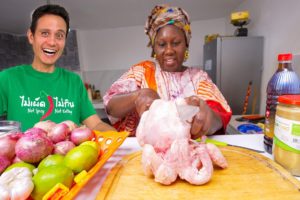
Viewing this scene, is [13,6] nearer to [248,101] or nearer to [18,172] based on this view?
[18,172]

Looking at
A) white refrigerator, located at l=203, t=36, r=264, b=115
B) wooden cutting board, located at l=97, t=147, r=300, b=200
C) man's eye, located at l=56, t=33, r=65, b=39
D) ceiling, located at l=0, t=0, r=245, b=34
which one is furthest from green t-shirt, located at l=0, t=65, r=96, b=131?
white refrigerator, located at l=203, t=36, r=264, b=115

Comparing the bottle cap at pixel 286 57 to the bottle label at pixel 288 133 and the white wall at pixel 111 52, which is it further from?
the white wall at pixel 111 52

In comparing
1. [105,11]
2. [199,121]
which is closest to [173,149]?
[199,121]

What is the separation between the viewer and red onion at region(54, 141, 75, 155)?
51 centimetres

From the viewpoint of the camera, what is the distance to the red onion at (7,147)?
0.46m

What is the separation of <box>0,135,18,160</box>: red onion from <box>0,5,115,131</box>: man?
0.50 m

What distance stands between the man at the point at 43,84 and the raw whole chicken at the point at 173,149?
0.51 m

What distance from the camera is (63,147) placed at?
20.4 inches

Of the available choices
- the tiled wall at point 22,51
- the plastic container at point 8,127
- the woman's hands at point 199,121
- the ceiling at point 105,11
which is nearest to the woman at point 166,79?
the woman's hands at point 199,121

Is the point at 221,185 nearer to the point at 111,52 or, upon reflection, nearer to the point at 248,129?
the point at 248,129

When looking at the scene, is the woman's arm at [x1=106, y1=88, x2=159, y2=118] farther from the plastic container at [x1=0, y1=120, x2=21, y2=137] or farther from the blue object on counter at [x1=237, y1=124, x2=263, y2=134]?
the blue object on counter at [x1=237, y1=124, x2=263, y2=134]

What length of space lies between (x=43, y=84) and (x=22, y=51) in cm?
278

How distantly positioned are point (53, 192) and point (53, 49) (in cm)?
82

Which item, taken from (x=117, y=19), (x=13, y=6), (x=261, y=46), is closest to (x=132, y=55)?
(x=117, y=19)
